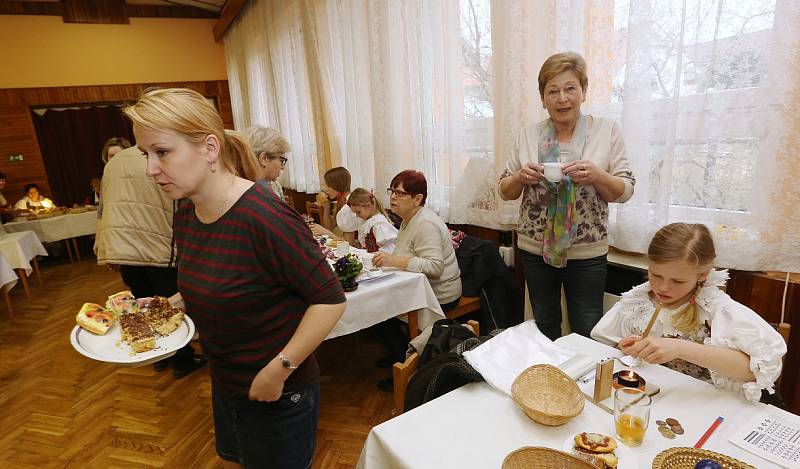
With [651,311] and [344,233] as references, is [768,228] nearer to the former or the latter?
[651,311]

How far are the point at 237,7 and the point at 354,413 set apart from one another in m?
6.30

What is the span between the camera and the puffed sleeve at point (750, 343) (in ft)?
3.28

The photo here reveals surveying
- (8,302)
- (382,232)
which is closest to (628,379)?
(382,232)

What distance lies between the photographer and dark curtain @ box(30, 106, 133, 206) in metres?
6.85

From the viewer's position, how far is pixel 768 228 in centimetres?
152

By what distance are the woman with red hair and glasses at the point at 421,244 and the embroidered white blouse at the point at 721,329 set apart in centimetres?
100

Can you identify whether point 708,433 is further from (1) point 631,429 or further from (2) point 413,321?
(2) point 413,321

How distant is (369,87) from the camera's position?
3611 mm

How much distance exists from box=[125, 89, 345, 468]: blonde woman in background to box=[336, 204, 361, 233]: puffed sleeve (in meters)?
2.11

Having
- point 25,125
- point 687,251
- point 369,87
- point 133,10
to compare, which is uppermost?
point 133,10

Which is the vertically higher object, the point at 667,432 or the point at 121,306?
the point at 121,306

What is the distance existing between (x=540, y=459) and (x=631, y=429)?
0.23 metres

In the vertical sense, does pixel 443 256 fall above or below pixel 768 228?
below

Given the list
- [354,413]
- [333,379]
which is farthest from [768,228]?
[333,379]
